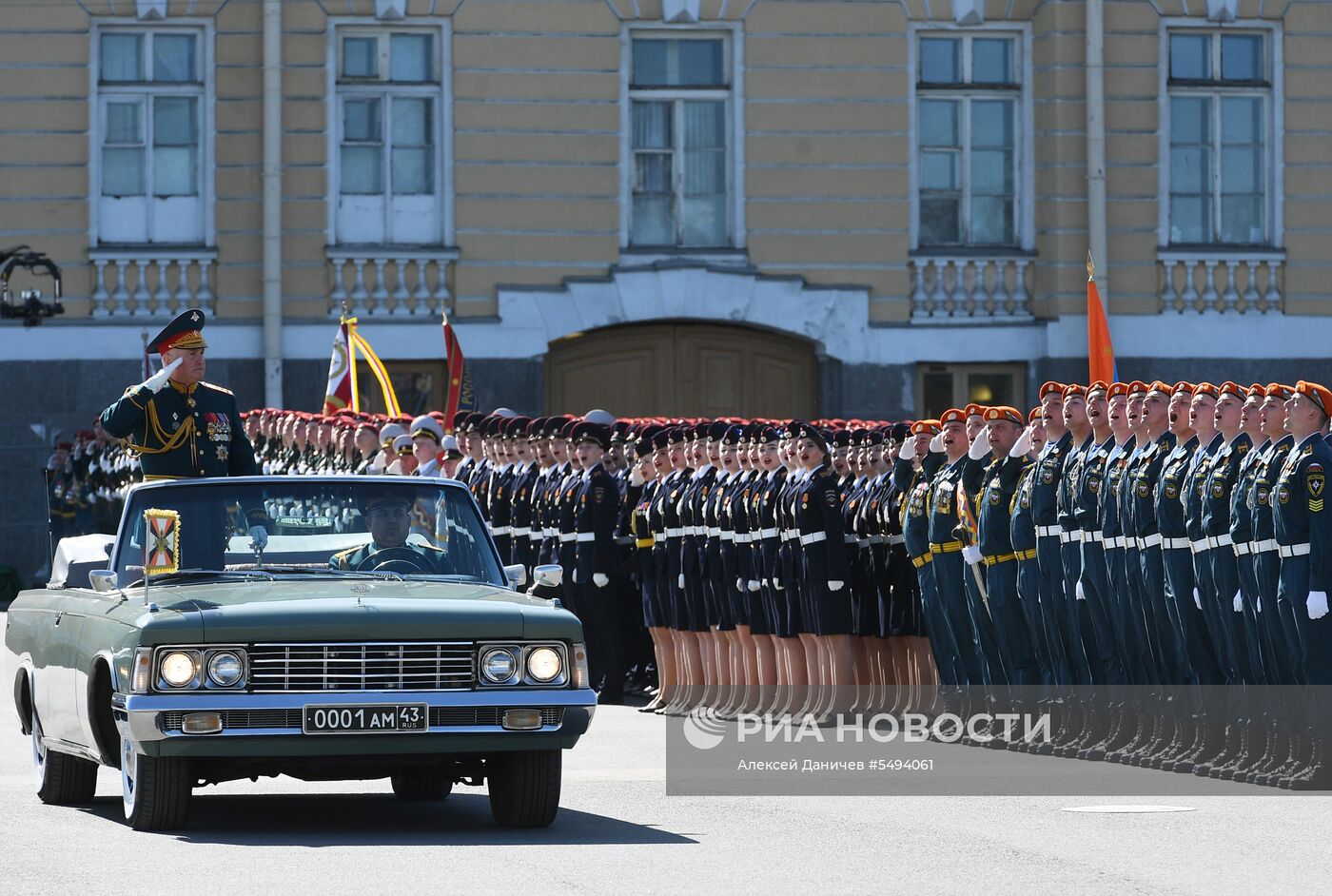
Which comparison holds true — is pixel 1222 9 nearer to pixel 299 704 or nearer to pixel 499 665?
pixel 499 665

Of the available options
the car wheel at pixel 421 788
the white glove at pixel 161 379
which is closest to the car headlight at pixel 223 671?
the car wheel at pixel 421 788

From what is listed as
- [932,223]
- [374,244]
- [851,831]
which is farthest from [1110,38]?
[851,831]

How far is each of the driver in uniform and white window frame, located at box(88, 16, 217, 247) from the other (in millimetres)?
17727

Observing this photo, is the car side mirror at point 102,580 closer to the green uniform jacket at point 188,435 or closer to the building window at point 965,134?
the green uniform jacket at point 188,435

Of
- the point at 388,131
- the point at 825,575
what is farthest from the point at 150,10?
the point at 825,575

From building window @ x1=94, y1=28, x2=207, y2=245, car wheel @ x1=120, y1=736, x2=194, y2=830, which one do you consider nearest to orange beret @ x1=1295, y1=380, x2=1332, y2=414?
car wheel @ x1=120, y1=736, x2=194, y2=830

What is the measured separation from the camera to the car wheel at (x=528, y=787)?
10406 millimetres

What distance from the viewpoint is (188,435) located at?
12.8 meters

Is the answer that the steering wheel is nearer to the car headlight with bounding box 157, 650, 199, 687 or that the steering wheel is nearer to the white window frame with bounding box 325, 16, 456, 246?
the car headlight with bounding box 157, 650, 199, 687

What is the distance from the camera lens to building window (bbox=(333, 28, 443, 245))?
28.8m

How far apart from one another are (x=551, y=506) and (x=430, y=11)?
11515mm

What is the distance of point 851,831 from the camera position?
1054 cm

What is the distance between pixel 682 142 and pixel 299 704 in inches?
783

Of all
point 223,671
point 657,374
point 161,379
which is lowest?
point 223,671
